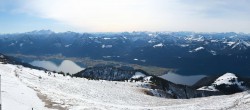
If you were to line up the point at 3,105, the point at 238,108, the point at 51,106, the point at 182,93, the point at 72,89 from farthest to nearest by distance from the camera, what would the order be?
the point at 182,93 → the point at 72,89 → the point at 238,108 → the point at 51,106 → the point at 3,105

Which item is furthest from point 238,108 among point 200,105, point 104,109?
point 104,109

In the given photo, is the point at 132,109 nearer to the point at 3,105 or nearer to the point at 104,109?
the point at 104,109

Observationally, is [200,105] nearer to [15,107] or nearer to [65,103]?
[65,103]

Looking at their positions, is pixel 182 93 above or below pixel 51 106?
below

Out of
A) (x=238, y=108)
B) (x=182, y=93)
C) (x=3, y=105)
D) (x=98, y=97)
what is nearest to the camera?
(x=3, y=105)

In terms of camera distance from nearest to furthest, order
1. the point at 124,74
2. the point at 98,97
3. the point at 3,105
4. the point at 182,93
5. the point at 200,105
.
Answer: the point at 3,105
the point at 200,105
the point at 98,97
the point at 182,93
the point at 124,74

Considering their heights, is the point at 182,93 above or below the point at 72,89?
below

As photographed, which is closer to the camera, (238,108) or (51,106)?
(51,106)

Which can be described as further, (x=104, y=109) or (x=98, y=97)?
(x=98, y=97)

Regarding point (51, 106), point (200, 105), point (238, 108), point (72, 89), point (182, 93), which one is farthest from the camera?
point (182, 93)

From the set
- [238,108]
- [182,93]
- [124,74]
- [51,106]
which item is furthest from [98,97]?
[124,74]
